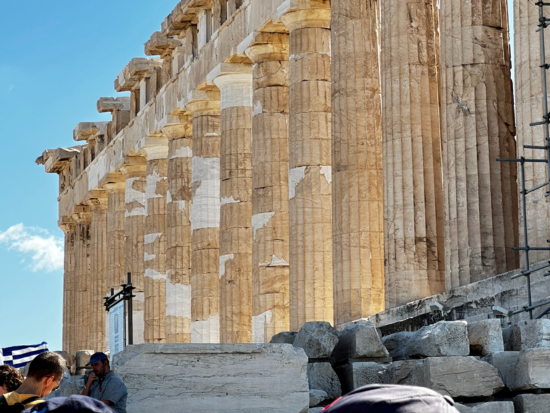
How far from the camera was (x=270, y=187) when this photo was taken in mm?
28344

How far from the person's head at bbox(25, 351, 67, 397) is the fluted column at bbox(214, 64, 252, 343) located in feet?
70.8

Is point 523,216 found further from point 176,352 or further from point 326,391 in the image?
point 176,352

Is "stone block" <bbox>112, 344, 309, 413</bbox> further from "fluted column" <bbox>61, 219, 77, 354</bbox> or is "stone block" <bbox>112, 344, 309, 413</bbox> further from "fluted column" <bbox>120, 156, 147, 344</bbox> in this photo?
"fluted column" <bbox>61, 219, 77, 354</bbox>

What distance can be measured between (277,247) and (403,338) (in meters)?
12.3

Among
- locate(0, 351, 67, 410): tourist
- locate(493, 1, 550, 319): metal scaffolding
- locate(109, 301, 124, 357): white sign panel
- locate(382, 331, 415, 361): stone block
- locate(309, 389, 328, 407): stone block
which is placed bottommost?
locate(309, 389, 328, 407): stone block

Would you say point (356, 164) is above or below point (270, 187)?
below

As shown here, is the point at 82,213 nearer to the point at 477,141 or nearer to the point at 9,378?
the point at 477,141

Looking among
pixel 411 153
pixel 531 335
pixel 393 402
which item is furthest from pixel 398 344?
pixel 393 402

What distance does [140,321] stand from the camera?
4075cm

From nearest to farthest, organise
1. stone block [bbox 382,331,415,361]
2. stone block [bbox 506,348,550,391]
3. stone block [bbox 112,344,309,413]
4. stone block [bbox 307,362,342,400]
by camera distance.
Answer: stone block [bbox 506,348,550,391]
stone block [bbox 112,344,309,413]
stone block [bbox 307,362,342,400]
stone block [bbox 382,331,415,361]

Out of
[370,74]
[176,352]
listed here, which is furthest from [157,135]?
[176,352]

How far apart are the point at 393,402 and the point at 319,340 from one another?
11615 mm

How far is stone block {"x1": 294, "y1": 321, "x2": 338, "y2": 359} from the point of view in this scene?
1516 centimetres

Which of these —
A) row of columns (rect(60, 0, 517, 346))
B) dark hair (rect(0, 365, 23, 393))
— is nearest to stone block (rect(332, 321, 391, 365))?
row of columns (rect(60, 0, 517, 346))
